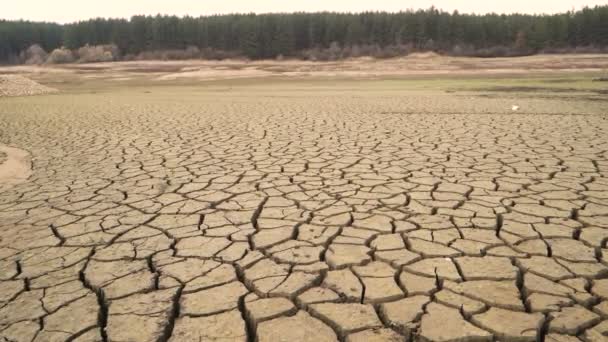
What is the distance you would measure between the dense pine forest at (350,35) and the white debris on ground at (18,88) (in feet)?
122

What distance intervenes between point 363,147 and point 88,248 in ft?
12.1

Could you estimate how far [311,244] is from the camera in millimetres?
2549

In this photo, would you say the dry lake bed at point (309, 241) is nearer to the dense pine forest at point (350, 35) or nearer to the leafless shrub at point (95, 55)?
the dense pine forest at point (350, 35)

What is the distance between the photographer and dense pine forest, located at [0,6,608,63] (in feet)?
170

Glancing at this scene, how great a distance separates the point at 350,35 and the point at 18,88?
151 ft

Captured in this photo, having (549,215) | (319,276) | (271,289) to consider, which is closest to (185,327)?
(271,289)

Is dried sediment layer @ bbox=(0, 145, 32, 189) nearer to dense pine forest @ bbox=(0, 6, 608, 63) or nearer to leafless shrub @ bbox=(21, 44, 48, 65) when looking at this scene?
dense pine forest @ bbox=(0, 6, 608, 63)

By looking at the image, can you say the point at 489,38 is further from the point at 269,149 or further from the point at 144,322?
the point at 144,322

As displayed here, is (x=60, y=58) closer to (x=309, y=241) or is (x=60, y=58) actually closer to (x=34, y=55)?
(x=34, y=55)

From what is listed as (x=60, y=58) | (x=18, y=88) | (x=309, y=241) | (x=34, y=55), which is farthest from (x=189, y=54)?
(x=309, y=241)

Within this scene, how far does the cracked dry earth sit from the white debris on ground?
14.0 meters

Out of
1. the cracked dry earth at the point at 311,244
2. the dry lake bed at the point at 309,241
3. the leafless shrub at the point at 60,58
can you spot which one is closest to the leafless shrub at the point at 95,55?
the leafless shrub at the point at 60,58

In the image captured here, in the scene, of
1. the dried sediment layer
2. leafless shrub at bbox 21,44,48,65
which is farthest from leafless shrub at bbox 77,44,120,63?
the dried sediment layer

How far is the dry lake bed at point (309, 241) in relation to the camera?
180 cm
